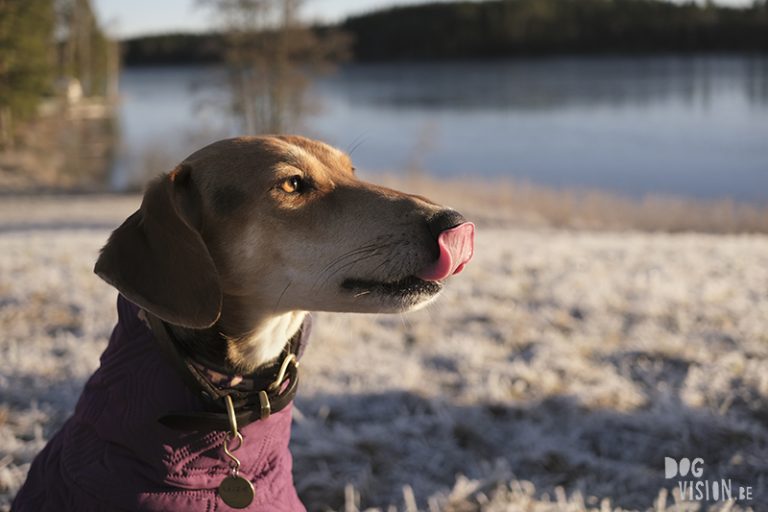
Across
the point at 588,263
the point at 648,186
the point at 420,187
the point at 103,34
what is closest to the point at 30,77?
the point at 420,187

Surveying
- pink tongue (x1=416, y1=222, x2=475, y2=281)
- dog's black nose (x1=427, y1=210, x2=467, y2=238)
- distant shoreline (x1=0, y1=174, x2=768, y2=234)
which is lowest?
distant shoreline (x1=0, y1=174, x2=768, y2=234)

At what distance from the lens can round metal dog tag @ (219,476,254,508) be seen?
9.52 feet

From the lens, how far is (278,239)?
3223mm

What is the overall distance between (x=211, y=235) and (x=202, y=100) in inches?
1342

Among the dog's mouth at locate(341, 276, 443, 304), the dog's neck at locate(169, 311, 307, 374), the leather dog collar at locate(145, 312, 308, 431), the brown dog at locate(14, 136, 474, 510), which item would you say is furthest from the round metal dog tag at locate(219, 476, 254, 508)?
the dog's mouth at locate(341, 276, 443, 304)

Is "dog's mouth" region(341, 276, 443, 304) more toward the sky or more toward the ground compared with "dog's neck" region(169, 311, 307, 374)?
more toward the sky

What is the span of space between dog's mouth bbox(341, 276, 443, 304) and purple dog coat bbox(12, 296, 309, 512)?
0.62 metres

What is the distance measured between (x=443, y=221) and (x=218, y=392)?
1.16 m

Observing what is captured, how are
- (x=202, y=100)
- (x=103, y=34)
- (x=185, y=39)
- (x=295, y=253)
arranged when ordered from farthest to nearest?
(x=185, y=39), (x=103, y=34), (x=202, y=100), (x=295, y=253)

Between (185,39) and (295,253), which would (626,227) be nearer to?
(295,253)

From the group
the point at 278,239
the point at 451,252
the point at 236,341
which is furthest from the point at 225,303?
the point at 451,252

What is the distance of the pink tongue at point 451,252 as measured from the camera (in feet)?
9.92

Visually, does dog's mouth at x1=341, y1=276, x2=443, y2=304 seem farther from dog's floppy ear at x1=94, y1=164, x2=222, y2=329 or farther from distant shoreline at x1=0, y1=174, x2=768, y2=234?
distant shoreline at x1=0, y1=174, x2=768, y2=234

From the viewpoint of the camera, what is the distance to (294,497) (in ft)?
10.7
